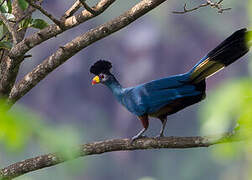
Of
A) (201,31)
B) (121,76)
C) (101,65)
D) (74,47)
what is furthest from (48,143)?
(201,31)

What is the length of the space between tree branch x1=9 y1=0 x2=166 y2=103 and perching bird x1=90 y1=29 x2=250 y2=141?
225 mm

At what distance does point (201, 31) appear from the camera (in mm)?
6898

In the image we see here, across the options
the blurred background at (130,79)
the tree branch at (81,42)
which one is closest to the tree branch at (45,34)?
the tree branch at (81,42)

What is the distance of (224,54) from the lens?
4.70 feet

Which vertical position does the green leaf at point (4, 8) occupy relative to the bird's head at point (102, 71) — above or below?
above

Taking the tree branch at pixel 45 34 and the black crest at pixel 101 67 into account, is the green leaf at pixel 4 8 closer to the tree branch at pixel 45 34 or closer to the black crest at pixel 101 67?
the tree branch at pixel 45 34

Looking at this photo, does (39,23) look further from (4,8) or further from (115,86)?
(115,86)

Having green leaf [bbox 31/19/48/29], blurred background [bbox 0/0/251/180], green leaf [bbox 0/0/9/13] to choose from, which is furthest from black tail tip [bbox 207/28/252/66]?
blurred background [bbox 0/0/251/180]

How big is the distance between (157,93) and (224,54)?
0.81 ft

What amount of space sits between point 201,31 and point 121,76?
135 centimetres

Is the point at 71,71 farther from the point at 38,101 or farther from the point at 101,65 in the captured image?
the point at 101,65

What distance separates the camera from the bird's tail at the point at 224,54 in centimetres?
140

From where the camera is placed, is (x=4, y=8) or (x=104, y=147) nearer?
(x=104, y=147)

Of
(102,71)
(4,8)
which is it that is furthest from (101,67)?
(4,8)
